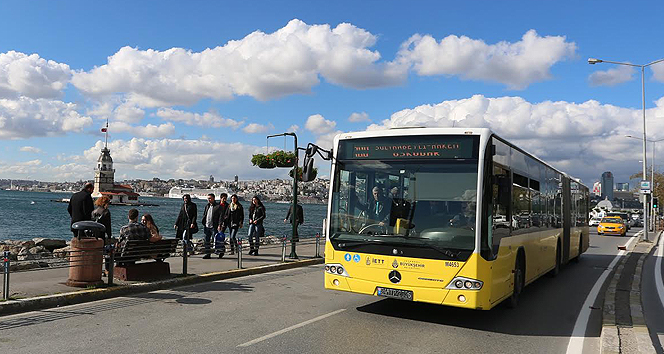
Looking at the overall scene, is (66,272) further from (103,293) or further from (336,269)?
(336,269)

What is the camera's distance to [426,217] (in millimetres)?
7730

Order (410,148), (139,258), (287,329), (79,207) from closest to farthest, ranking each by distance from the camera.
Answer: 1. (287,329)
2. (410,148)
3. (139,258)
4. (79,207)

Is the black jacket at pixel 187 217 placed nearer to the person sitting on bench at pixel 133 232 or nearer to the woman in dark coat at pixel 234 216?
the woman in dark coat at pixel 234 216

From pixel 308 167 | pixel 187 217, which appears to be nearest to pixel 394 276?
pixel 308 167

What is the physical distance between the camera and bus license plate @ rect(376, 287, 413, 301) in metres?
7.66

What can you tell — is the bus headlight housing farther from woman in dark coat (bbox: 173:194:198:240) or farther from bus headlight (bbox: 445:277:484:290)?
woman in dark coat (bbox: 173:194:198:240)

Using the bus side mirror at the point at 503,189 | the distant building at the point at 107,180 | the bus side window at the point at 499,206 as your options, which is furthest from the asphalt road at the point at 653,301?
the distant building at the point at 107,180

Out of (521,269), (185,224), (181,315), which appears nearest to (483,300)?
(521,269)

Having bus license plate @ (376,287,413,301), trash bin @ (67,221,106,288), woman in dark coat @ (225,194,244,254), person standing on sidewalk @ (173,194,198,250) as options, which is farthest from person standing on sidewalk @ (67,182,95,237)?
bus license plate @ (376,287,413,301)

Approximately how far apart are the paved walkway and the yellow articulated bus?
471cm

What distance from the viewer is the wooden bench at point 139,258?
10.2 metres

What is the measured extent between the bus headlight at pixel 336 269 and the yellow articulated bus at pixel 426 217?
0.02 meters

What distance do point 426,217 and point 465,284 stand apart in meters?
1.08

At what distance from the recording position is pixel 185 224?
14734 mm
